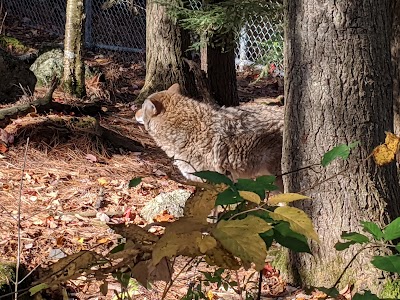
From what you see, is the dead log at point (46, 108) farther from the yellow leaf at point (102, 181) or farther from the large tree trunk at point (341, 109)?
the large tree trunk at point (341, 109)

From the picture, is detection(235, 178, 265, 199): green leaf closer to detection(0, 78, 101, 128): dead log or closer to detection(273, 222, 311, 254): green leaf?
detection(273, 222, 311, 254): green leaf

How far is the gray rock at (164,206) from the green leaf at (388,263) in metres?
4.37

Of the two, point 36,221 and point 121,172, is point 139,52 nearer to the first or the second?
point 121,172

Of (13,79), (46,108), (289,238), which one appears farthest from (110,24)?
(289,238)

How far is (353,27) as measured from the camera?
4.00 metres

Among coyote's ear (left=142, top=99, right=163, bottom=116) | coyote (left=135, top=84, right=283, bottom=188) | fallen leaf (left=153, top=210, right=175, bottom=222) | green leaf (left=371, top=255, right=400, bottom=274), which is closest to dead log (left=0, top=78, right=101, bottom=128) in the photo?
coyote's ear (left=142, top=99, right=163, bottom=116)

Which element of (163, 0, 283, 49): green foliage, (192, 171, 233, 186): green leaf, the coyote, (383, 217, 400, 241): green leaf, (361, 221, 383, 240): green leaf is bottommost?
the coyote

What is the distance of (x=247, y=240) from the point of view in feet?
5.44

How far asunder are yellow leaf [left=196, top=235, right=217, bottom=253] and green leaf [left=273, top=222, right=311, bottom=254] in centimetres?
24

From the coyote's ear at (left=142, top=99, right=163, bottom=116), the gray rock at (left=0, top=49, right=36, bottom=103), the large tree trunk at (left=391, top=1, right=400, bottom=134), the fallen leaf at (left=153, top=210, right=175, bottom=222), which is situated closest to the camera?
the large tree trunk at (left=391, top=1, right=400, bottom=134)

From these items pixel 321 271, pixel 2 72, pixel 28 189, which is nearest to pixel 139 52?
pixel 2 72

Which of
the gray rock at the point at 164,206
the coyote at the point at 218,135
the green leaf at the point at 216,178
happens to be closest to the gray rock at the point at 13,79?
the coyote at the point at 218,135

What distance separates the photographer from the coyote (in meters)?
6.19

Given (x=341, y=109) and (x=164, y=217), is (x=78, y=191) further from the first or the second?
(x=341, y=109)
